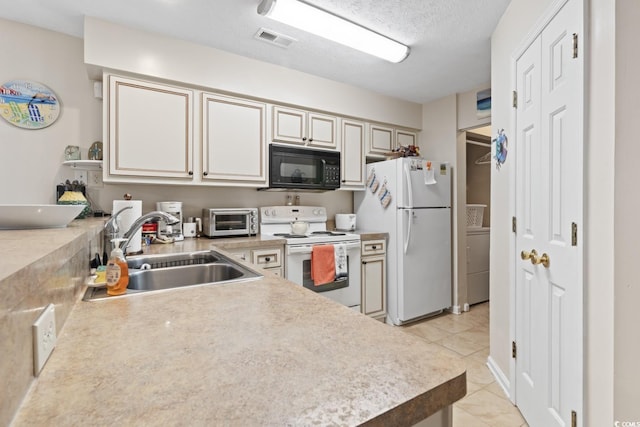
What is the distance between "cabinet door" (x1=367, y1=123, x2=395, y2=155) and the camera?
3.42 meters

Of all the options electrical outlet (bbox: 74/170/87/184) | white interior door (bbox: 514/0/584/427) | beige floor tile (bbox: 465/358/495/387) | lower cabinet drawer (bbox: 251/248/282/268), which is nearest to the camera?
white interior door (bbox: 514/0/584/427)

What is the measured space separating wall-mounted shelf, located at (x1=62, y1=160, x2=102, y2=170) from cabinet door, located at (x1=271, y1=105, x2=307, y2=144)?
1.34 metres

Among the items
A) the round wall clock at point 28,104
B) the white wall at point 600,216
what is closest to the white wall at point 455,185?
the white wall at point 600,216

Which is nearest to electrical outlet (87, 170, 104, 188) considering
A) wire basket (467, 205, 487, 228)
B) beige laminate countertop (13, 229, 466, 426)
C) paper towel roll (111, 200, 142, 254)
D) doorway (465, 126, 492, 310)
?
paper towel roll (111, 200, 142, 254)

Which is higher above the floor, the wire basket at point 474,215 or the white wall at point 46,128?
the white wall at point 46,128

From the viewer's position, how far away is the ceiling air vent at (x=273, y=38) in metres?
2.23

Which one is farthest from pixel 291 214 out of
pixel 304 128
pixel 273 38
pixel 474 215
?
pixel 474 215

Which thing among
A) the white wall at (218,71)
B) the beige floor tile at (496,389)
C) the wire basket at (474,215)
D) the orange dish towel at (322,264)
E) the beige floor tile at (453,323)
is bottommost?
the beige floor tile at (496,389)

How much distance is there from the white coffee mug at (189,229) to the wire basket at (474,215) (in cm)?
312

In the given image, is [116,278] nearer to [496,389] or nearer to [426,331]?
[496,389]

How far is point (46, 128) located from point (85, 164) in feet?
1.22

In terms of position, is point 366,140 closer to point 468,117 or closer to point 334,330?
point 468,117

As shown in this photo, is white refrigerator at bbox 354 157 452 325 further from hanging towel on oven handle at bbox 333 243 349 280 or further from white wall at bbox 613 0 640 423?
white wall at bbox 613 0 640 423

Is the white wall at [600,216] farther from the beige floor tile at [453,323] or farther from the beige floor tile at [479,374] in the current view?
the beige floor tile at [453,323]
